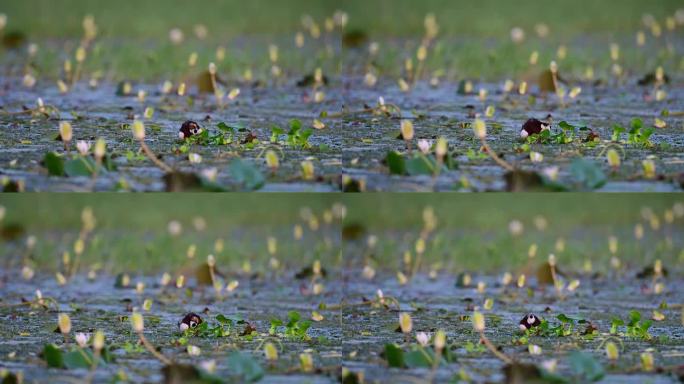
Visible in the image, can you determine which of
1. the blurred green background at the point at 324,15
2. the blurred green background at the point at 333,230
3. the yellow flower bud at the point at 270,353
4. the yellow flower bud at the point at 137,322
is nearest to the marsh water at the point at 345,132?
the blurred green background at the point at 324,15

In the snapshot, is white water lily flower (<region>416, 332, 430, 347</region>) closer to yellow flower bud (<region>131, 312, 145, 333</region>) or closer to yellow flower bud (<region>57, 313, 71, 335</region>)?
yellow flower bud (<region>131, 312, 145, 333</region>)

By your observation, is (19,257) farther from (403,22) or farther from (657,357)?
(657,357)

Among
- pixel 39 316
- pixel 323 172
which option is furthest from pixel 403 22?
pixel 39 316

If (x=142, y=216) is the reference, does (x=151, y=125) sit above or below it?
above

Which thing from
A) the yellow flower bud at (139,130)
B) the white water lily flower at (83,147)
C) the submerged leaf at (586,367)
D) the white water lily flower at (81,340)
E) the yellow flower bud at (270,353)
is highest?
the yellow flower bud at (139,130)

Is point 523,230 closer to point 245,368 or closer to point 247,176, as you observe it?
point 247,176

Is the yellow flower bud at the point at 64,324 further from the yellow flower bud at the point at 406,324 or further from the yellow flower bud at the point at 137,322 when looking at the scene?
the yellow flower bud at the point at 406,324

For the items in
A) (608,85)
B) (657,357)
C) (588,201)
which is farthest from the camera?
(588,201)
